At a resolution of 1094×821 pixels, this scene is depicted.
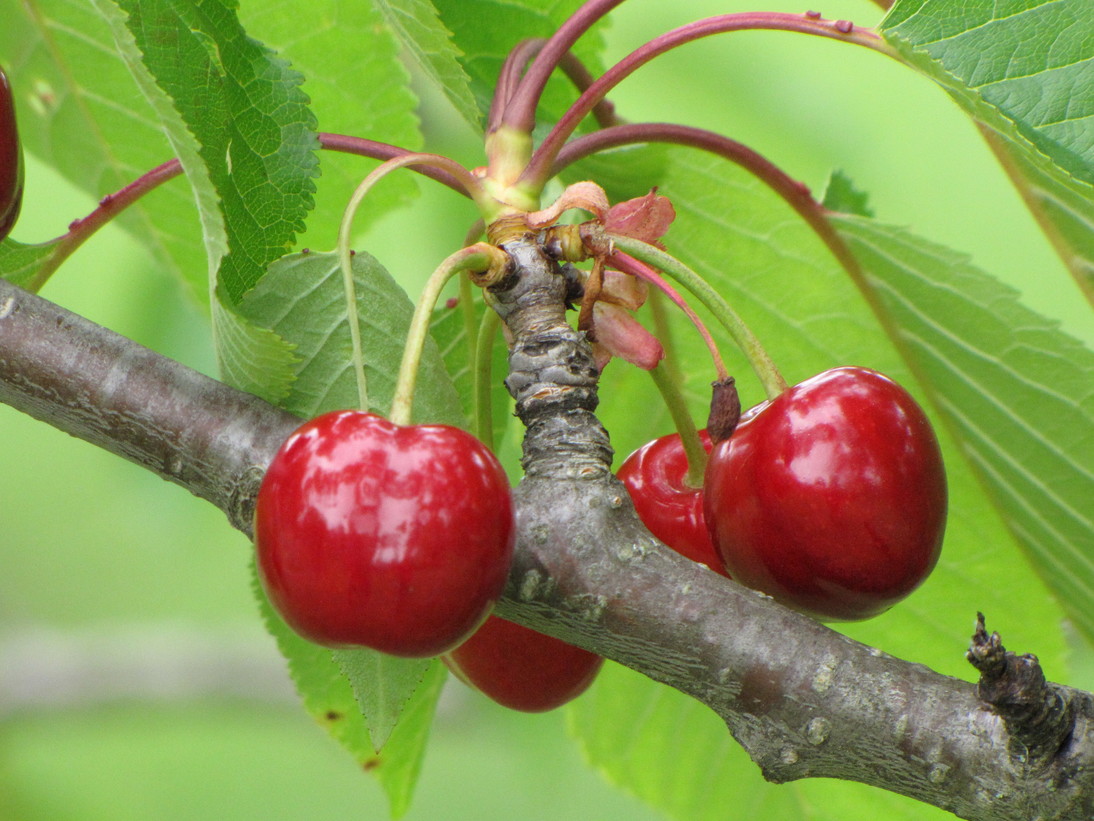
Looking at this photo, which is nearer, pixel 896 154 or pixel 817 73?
pixel 817 73

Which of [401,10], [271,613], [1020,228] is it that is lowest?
[271,613]

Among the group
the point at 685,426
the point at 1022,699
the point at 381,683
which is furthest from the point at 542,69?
the point at 1022,699

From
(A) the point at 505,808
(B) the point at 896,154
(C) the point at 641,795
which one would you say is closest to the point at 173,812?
(A) the point at 505,808

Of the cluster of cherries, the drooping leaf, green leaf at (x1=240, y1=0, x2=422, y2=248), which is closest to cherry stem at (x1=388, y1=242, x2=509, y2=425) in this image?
the cluster of cherries

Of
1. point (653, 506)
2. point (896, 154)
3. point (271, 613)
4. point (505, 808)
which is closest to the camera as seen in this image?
point (653, 506)

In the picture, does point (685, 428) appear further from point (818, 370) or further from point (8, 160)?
point (8, 160)

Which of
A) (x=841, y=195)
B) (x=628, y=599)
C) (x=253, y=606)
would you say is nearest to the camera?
(x=628, y=599)

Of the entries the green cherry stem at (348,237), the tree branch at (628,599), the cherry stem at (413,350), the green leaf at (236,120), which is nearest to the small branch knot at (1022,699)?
the tree branch at (628,599)

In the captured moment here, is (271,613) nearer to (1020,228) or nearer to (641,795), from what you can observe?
(641,795)
